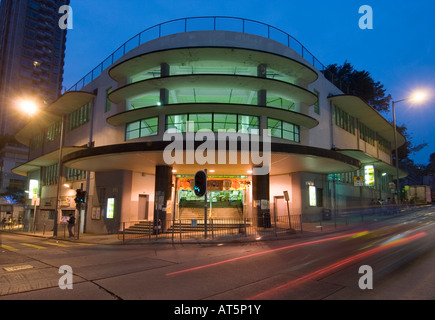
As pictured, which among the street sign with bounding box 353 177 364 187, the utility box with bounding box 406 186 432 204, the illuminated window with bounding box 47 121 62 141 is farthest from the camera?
the utility box with bounding box 406 186 432 204

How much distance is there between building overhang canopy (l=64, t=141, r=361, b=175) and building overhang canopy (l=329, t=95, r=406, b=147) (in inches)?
303

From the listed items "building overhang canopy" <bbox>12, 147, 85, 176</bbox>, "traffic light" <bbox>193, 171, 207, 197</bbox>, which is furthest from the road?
"building overhang canopy" <bbox>12, 147, 85, 176</bbox>

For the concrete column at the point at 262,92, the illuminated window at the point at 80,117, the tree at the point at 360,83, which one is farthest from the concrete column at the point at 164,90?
the tree at the point at 360,83

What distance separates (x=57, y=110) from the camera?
33031 mm

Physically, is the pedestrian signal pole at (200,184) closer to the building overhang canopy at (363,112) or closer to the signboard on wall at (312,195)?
the signboard on wall at (312,195)

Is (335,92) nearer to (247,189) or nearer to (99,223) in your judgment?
(247,189)

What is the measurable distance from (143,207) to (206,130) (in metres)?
9.08

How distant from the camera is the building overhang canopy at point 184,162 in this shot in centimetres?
1873

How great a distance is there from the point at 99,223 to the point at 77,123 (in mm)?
11865

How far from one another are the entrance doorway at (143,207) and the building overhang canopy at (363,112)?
1959cm

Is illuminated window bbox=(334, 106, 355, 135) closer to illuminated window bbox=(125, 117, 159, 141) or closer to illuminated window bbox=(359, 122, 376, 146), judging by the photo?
illuminated window bbox=(359, 122, 376, 146)

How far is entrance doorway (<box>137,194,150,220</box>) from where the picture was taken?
25.8m

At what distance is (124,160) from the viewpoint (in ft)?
69.6
